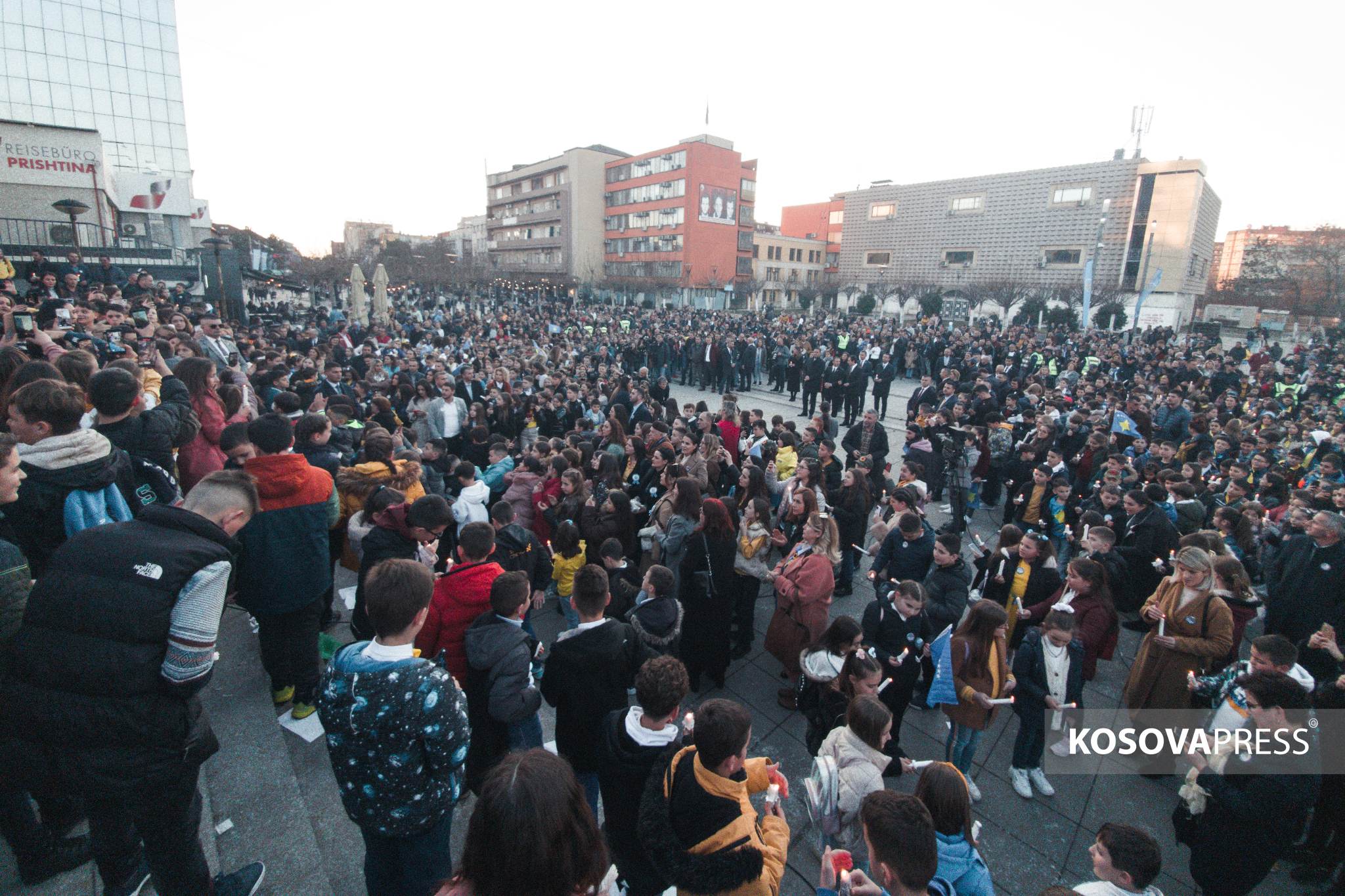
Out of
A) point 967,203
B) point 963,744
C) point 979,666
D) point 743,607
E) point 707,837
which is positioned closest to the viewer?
point 707,837

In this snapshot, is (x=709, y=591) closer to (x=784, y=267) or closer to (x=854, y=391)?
(x=854, y=391)

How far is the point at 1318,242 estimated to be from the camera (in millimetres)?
43344

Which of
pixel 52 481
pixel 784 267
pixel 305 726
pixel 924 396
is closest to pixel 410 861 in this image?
pixel 305 726

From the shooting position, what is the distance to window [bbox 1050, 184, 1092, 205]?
1855 inches

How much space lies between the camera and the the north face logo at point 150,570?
1978 millimetres

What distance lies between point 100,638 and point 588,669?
1.87 m

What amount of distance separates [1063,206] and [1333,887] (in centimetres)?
5874

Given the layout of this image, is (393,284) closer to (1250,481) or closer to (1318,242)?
(1250,481)

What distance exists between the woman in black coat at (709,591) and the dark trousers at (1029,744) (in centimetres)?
209

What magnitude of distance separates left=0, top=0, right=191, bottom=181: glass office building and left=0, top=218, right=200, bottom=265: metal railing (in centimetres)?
1135

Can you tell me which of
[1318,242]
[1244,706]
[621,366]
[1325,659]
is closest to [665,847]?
[1244,706]

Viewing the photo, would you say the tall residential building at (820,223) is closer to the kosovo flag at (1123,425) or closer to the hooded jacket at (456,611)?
the kosovo flag at (1123,425)

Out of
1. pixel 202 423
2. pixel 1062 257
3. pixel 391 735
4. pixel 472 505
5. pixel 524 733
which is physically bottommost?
pixel 524 733

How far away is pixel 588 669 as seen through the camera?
9.57 ft
